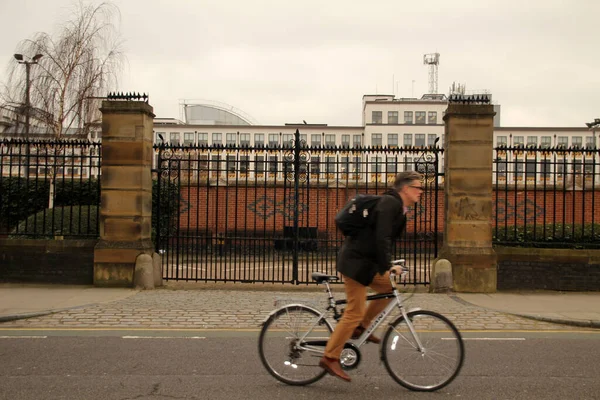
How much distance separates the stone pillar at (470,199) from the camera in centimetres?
1055

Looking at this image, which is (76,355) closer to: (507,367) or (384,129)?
(507,367)

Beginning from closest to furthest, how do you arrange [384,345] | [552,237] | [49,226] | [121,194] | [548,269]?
[384,345] < [548,269] < [121,194] < [552,237] < [49,226]

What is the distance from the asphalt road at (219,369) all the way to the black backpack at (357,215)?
4.71 feet

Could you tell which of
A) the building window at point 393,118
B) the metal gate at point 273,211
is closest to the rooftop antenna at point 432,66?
the building window at point 393,118

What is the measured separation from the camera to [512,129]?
7044 centimetres

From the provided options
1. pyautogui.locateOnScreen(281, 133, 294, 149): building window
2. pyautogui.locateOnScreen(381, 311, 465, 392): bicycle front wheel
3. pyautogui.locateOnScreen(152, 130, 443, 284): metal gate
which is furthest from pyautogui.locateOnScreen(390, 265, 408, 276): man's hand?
pyautogui.locateOnScreen(281, 133, 294, 149): building window

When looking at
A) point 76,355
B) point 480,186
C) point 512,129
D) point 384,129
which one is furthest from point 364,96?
point 76,355

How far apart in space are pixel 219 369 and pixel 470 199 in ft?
22.0

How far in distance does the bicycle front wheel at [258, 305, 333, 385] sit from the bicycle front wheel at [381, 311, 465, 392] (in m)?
0.58

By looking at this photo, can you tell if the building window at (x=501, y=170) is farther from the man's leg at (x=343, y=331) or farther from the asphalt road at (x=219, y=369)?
the man's leg at (x=343, y=331)

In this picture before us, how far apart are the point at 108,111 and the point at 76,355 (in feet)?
19.5

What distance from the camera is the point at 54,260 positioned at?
10.9m

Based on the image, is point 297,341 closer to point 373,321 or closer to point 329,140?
point 373,321

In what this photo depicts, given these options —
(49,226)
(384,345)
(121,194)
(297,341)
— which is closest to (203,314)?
(121,194)
